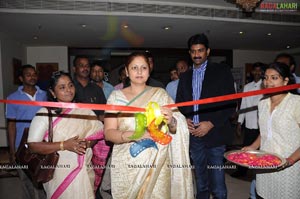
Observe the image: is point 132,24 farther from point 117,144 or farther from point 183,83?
point 117,144

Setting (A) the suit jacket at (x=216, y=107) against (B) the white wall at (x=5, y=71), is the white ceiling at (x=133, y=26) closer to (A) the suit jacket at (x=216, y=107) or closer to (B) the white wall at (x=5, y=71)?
(B) the white wall at (x=5, y=71)

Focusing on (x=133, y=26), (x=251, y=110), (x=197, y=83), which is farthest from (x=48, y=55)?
(x=197, y=83)

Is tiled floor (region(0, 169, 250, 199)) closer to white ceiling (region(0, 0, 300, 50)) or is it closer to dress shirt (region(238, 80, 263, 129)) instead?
dress shirt (region(238, 80, 263, 129))

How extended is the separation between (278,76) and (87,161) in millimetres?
1633

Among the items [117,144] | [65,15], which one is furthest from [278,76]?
[65,15]

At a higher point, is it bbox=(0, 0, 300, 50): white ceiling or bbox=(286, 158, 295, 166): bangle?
bbox=(0, 0, 300, 50): white ceiling

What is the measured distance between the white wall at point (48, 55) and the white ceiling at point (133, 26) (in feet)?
1.31

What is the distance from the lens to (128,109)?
175cm

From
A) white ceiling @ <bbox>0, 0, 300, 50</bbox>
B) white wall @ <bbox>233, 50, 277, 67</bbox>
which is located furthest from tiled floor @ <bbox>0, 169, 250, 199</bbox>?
white wall @ <bbox>233, 50, 277, 67</bbox>

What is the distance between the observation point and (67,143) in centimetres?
183

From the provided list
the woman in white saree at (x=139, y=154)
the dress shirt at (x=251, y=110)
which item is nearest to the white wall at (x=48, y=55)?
the dress shirt at (x=251, y=110)

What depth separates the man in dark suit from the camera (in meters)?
2.36

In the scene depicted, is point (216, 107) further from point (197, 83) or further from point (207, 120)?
point (197, 83)

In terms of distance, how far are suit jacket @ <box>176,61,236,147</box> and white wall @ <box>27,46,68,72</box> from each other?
26.7ft
